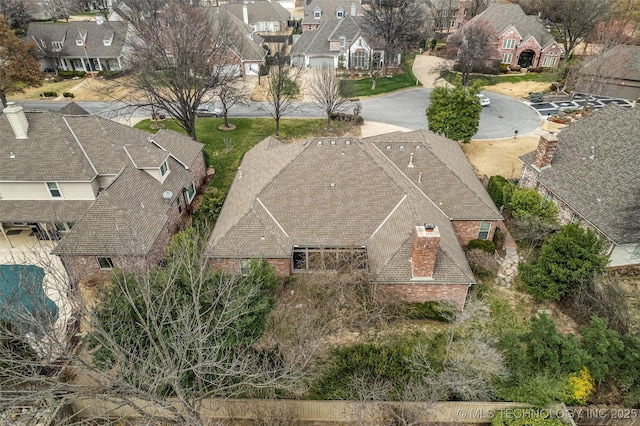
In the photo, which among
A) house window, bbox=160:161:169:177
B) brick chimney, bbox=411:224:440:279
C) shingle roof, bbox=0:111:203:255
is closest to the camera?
brick chimney, bbox=411:224:440:279

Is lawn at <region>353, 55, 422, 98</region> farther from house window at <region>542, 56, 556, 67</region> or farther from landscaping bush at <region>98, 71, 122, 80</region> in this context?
landscaping bush at <region>98, 71, 122, 80</region>

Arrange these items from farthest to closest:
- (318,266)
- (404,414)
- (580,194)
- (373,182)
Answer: (580,194), (373,182), (318,266), (404,414)

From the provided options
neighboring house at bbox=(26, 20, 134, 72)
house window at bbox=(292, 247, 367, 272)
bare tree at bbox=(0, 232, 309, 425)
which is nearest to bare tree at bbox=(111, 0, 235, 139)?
house window at bbox=(292, 247, 367, 272)

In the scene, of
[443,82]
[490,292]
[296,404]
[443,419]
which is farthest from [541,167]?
[443,82]

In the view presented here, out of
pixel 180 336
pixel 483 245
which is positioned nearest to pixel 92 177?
pixel 180 336

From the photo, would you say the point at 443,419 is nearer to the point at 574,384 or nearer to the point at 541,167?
the point at 574,384

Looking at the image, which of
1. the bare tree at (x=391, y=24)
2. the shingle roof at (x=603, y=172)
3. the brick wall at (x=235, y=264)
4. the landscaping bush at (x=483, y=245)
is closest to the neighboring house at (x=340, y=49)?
the bare tree at (x=391, y=24)

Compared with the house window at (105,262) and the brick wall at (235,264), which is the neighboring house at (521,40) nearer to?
the brick wall at (235,264)

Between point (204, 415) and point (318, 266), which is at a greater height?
point (318, 266)
